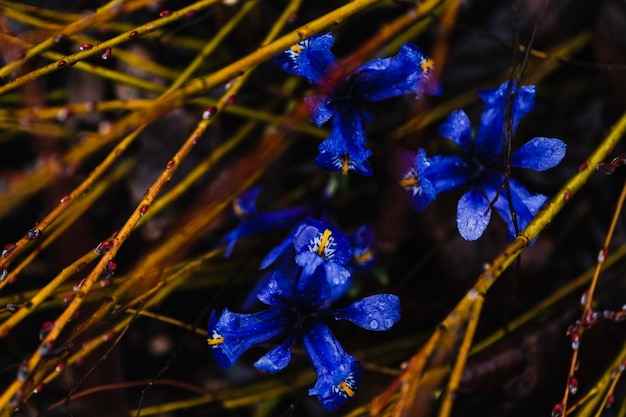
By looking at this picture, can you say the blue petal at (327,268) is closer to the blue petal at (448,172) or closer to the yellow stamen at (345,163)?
the yellow stamen at (345,163)

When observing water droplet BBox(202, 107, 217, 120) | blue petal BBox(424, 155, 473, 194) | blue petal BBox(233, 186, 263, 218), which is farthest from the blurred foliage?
blue petal BBox(424, 155, 473, 194)

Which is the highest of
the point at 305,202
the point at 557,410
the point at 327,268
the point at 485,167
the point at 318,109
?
the point at 305,202

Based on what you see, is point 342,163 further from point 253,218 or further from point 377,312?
point 253,218

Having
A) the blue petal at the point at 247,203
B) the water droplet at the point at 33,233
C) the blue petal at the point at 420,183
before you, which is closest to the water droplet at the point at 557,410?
the blue petal at the point at 420,183

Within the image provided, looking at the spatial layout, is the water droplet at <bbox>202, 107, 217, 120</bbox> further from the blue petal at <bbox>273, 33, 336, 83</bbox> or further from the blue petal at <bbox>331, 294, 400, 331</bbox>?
the blue petal at <bbox>331, 294, 400, 331</bbox>

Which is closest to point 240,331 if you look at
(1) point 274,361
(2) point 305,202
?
(1) point 274,361

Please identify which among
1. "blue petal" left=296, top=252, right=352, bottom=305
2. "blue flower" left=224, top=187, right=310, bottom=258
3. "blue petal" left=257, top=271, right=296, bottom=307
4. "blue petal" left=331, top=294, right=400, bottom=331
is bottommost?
"blue petal" left=331, top=294, right=400, bottom=331
